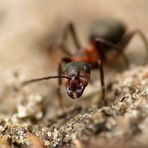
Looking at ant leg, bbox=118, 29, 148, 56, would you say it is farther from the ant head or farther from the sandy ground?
the ant head

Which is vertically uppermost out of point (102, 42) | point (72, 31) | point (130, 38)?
point (72, 31)

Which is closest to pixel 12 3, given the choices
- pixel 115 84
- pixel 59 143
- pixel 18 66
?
pixel 18 66

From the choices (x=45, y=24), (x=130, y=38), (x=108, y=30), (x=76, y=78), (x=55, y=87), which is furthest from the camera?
(x=45, y=24)

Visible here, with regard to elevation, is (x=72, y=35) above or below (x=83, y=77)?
above

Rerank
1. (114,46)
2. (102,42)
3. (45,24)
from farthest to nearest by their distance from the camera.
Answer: (45,24)
(102,42)
(114,46)

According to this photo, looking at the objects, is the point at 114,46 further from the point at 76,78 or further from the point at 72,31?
the point at 76,78

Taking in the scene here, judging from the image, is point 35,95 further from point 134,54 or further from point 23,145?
point 134,54

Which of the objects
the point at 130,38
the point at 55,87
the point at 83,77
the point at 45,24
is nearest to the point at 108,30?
the point at 130,38

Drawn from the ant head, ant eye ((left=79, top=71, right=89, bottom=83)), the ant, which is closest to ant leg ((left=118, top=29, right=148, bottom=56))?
the ant
